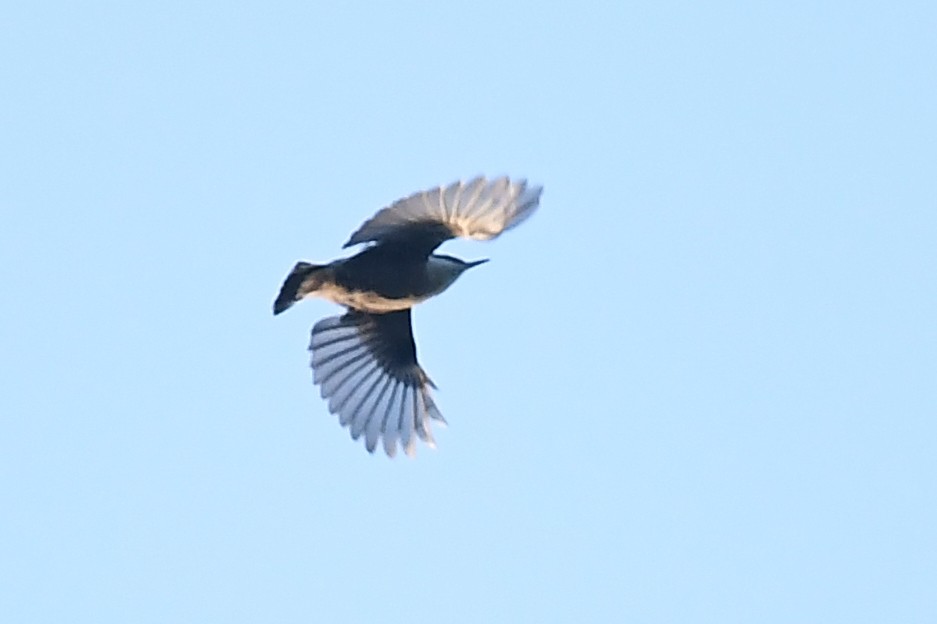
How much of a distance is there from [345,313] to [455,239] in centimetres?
141

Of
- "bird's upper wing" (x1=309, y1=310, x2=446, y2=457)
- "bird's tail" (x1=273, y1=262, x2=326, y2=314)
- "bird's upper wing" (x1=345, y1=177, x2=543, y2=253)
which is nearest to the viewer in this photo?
"bird's upper wing" (x1=345, y1=177, x2=543, y2=253)

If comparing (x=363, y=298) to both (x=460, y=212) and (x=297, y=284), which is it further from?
(x=460, y=212)

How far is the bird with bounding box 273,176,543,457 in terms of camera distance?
1018 centimetres

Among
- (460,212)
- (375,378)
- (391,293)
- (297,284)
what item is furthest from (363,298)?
(375,378)

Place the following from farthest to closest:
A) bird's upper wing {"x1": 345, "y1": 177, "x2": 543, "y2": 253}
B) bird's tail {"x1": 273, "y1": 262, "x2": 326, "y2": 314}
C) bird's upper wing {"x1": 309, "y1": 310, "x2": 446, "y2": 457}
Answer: bird's upper wing {"x1": 309, "y1": 310, "x2": 446, "y2": 457}
bird's tail {"x1": 273, "y1": 262, "x2": 326, "y2": 314}
bird's upper wing {"x1": 345, "y1": 177, "x2": 543, "y2": 253}

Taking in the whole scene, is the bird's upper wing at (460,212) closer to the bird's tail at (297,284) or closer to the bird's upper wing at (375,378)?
the bird's tail at (297,284)

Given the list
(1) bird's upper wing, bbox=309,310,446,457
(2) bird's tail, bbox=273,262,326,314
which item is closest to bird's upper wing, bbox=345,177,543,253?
(2) bird's tail, bbox=273,262,326,314

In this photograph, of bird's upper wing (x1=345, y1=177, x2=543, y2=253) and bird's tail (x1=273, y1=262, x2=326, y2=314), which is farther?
bird's tail (x1=273, y1=262, x2=326, y2=314)

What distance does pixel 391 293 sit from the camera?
10.7 m

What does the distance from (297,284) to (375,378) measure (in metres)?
1.34

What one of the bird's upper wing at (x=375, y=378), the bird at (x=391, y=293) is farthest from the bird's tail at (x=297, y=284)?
the bird's upper wing at (x=375, y=378)

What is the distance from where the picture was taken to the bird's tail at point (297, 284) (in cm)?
1059

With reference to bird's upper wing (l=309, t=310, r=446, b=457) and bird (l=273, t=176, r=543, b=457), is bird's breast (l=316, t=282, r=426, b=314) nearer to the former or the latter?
bird (l=273, t=176, r=543, b=457)

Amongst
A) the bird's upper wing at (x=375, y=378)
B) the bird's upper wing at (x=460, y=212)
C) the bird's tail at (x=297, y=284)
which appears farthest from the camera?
the bird's upper wing at (x=375, y=378)
